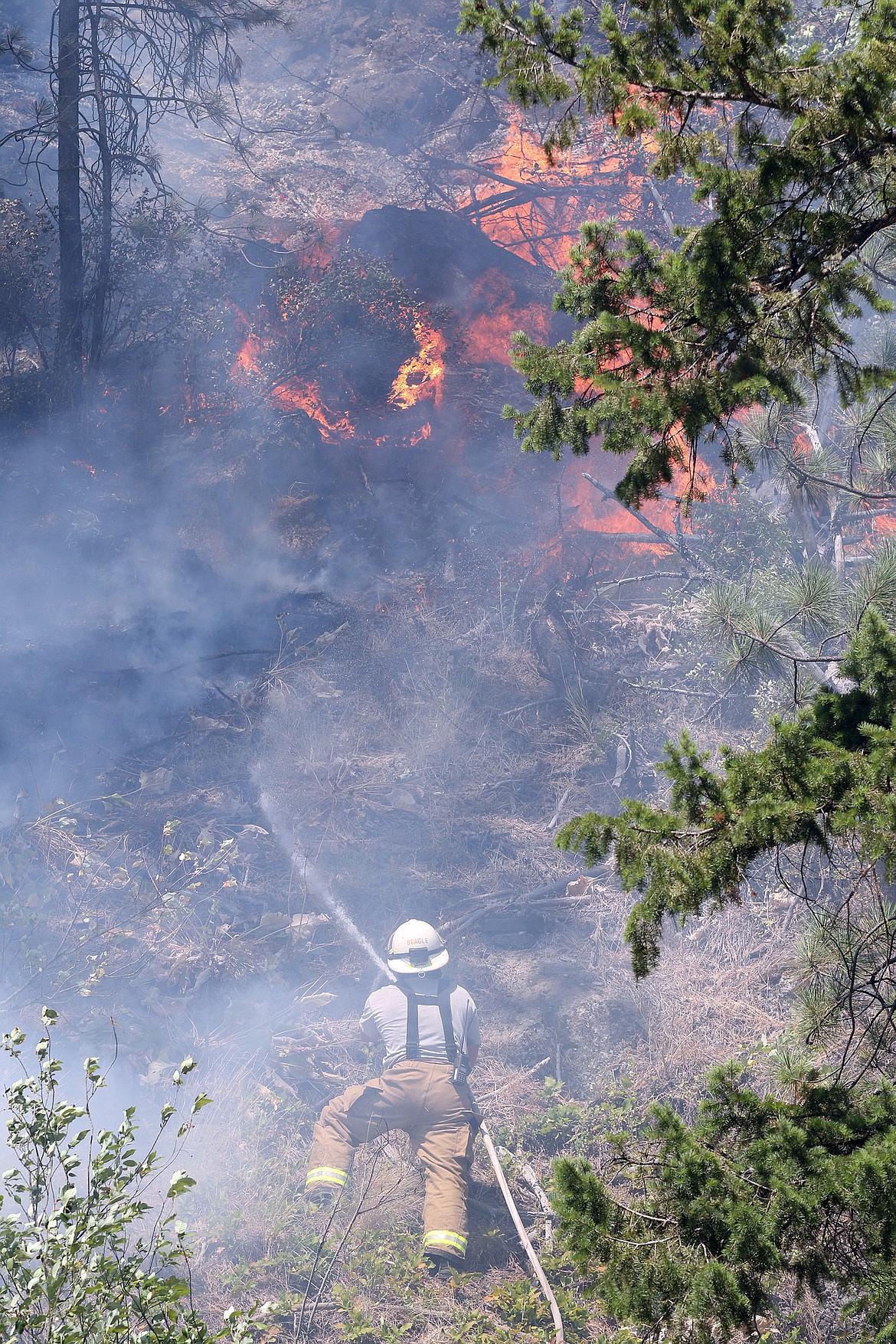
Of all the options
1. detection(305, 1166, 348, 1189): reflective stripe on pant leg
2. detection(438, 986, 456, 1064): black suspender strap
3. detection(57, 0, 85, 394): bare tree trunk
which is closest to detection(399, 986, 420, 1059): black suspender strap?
detection(438, 986, 456, 1064): black suspender strap

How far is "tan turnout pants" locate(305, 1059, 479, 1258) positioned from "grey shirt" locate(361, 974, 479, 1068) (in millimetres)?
167

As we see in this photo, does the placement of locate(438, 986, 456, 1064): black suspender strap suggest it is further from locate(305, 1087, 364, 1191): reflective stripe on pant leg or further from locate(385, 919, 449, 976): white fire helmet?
locate(305, 1087, 364, 1191): reflective stripe on pant leg

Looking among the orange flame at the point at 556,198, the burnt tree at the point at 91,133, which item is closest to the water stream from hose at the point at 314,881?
the burnt tree at the point at 91,133

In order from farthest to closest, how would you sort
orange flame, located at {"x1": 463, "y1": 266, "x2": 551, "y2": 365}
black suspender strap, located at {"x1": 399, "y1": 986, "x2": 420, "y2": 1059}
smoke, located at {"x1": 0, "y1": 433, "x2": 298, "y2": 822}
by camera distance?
orange flame, located at {"x1": 463, "y1": 266, "x2": 551, "y2": 365} < smoke, located at {"x1": 0, "y1": 433, "x2": 298, "y2": 822} < black suspender strap, located at {"x1": 399, "y1": 986, "x2": 420, "y2": 1059}

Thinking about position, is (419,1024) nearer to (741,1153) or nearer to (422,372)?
(741,1153)

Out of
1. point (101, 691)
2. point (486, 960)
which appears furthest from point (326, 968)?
point (101, 691)

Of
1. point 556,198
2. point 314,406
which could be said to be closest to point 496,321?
point 556,198

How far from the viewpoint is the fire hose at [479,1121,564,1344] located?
553cm

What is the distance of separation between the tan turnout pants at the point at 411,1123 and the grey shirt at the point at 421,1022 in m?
0.17

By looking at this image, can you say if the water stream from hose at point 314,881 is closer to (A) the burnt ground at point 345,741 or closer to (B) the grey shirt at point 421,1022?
(A) the burnt ground at point 345,741

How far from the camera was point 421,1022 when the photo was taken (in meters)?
7.00

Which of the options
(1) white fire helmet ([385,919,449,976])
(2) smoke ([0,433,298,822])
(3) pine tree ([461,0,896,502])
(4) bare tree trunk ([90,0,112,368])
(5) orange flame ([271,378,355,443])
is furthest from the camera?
(5) orange flame ([271,378,355,443])

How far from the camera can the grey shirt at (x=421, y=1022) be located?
6.93 meters

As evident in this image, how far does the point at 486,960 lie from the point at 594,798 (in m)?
2.39
